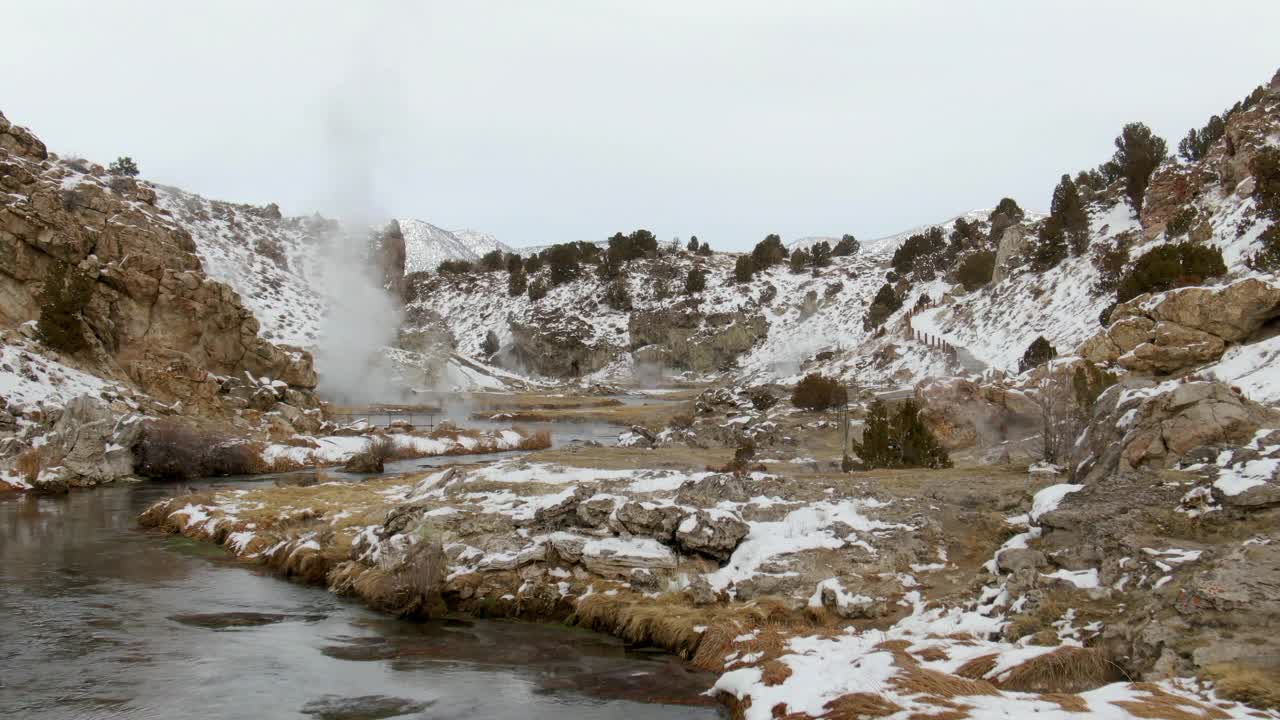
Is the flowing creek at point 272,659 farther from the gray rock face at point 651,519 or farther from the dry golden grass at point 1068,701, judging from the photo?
the dry golden grass at point 1068,701

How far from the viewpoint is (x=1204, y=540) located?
1026cm

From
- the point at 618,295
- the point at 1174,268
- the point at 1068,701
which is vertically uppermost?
the point at 618,295

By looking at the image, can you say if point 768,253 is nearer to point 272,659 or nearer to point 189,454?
point 189,454

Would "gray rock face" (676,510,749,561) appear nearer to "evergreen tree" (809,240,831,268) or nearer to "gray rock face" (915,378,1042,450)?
"gray rock face" (915,378,1042,450)

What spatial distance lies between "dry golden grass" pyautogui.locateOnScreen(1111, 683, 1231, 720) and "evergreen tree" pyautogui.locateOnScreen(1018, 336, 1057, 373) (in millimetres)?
29417

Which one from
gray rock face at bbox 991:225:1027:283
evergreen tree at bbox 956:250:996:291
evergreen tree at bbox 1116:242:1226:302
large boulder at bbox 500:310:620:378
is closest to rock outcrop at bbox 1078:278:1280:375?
evergreen tree at bbox 1116:242:1226:302

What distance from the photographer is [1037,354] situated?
3534 centimetres

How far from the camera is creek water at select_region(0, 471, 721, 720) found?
10.2 metres

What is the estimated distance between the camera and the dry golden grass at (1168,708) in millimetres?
6375

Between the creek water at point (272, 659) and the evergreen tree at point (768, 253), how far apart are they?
102299 millimetres

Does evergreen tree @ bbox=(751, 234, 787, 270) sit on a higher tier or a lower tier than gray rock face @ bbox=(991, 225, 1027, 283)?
higher

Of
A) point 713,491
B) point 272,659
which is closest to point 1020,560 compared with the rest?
point 713,491

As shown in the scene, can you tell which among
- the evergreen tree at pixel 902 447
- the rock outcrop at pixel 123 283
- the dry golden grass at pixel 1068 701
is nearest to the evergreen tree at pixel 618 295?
the rock outcrop at pixel 123 283

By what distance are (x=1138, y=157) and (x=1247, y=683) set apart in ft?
167
